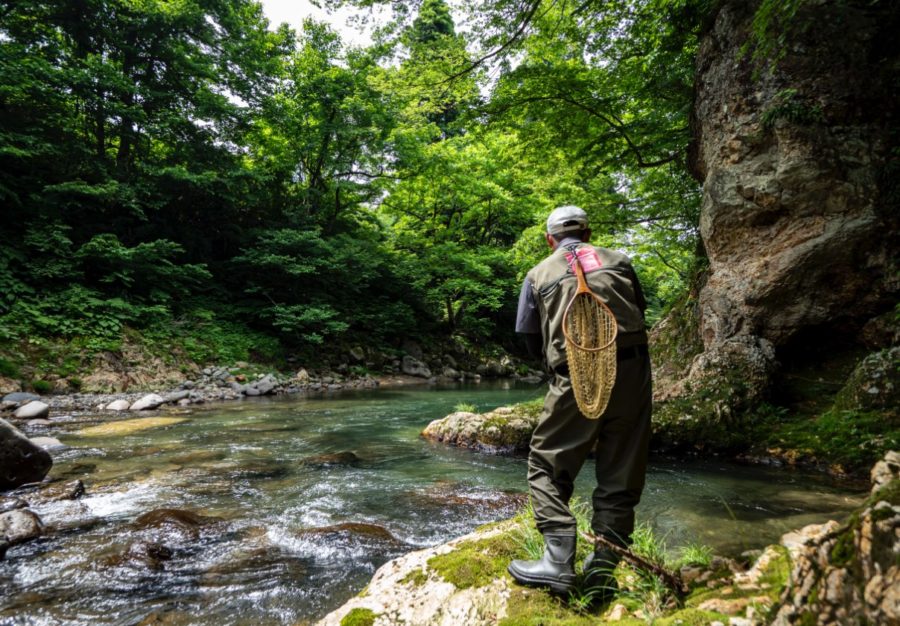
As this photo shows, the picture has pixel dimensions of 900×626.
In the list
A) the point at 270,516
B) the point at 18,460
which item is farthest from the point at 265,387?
the point at 270,516

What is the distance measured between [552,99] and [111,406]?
11.6 m

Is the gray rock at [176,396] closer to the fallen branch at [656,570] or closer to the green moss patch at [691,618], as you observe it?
the fallen branch at [656,570]

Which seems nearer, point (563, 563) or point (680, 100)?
point (563, 563)

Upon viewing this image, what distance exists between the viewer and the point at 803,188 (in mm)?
6480

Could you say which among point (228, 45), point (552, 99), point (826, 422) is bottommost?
point (826, 422)

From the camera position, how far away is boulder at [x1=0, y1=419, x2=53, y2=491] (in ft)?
17.3

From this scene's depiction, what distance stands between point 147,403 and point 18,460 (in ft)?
18.9

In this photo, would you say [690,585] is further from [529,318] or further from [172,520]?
[172,520]

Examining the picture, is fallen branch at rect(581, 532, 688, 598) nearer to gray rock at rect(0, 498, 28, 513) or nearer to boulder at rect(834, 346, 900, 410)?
boulder at rect(834, 346, 900, 410)

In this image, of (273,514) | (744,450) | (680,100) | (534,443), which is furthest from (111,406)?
(680,100)

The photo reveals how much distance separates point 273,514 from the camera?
4.73 metres

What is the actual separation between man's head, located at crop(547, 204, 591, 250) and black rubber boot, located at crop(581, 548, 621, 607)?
1.61 metres

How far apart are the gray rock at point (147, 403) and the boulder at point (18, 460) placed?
5417mm

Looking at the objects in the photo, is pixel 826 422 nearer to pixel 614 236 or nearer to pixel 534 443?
pixel 534 443
